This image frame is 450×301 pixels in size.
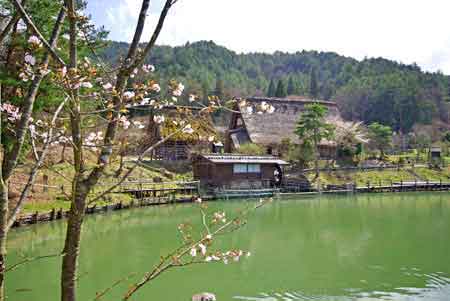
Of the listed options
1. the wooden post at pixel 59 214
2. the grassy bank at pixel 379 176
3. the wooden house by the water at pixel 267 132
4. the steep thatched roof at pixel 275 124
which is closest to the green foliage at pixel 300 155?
the grassy bank at pixel 379 176

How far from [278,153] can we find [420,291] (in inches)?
1082

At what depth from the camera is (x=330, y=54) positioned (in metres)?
104

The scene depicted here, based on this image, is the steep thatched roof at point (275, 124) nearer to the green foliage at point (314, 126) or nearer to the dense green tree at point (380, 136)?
the green foliage at point (314, 126)

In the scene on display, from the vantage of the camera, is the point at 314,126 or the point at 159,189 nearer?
the point at 159,189

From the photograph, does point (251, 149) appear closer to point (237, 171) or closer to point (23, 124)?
point (237, 171)

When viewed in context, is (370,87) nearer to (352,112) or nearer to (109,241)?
(352,112)

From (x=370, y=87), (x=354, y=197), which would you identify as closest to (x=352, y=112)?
(x=370, y=87)

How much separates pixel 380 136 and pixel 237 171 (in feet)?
54.3

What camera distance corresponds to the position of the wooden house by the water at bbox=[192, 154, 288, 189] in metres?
28.4

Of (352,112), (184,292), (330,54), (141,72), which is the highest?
(330,54)

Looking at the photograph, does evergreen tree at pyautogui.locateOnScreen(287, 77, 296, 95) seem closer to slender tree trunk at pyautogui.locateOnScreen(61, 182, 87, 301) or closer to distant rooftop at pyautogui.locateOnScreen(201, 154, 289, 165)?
distant rooftop at pyautogui.locateOnScreen(201, 154, 289, 165)

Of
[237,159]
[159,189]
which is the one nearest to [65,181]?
[159,189]

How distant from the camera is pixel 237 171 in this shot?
29.1m

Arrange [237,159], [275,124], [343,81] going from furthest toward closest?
[343,81]
[275,124]
[237,159]
